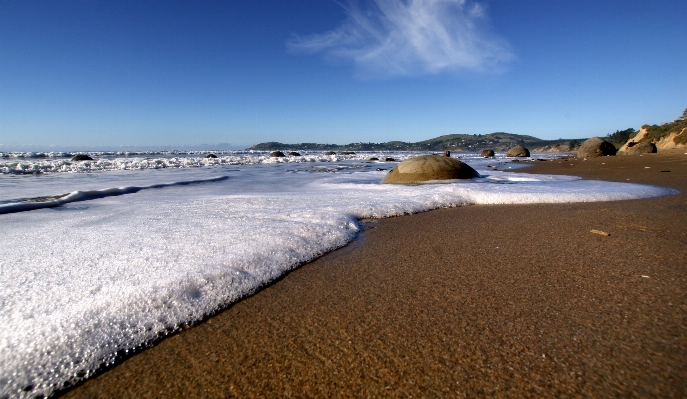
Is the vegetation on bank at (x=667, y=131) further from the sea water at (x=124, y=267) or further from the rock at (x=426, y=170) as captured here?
the sea water at (x=124, y=267)

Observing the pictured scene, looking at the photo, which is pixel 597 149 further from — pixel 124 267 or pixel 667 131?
pixel 124 267

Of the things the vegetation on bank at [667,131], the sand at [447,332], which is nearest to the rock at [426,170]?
the sand at [447,332]

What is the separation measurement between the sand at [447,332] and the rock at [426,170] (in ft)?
17.9

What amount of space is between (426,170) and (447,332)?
6.79 m

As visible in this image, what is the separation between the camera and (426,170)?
7.85 meters

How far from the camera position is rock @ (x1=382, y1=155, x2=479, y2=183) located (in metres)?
7.80

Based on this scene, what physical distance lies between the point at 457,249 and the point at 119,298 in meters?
2.12

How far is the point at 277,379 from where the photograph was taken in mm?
1110

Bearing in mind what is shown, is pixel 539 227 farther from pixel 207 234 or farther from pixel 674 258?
pixel 207 234

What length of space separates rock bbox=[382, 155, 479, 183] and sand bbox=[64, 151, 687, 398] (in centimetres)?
546

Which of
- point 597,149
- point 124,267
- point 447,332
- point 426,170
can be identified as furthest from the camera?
point 597,149

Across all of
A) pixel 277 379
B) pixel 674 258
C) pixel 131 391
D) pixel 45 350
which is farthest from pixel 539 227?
pixel 45 350

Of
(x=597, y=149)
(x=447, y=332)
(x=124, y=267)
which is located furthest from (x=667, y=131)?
(x=124, y=267)

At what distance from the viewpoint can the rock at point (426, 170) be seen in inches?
307
